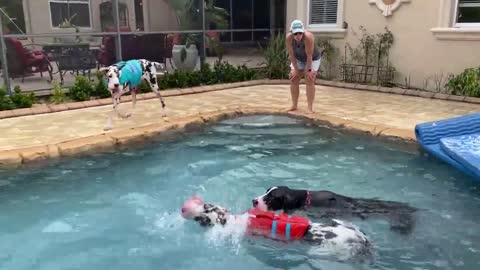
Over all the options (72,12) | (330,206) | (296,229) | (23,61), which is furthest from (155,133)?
(72,12)

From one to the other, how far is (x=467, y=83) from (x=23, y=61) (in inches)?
291

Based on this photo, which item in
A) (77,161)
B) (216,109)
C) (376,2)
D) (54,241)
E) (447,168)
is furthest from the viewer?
(376,2)

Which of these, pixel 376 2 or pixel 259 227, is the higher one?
pixel 376 2

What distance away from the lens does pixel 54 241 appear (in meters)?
3.66

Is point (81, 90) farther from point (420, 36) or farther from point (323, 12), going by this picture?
point (420, 36)

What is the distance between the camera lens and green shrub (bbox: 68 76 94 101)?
7574mm

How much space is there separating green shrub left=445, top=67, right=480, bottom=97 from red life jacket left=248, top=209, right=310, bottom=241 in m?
5.64

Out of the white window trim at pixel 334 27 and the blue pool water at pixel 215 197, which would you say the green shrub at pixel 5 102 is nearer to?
the blue pool water at pixel 215 197

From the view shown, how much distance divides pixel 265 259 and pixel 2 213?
2399mm

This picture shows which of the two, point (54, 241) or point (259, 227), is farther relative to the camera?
point (54, 241)

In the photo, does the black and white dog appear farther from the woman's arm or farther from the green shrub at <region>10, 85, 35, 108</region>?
the green shrub at <region>10, 85, 35, 108</region>

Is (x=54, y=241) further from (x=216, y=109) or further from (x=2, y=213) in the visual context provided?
(x=216, y=109)

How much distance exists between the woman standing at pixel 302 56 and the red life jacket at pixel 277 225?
3.62 metres

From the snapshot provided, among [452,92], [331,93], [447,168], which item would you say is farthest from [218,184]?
[452,92]
